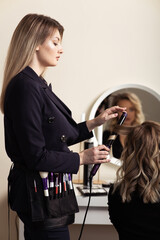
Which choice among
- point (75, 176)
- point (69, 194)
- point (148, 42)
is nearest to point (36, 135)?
point (69, 194)

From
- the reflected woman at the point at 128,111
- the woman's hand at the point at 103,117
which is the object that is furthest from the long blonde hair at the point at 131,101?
the woman's hand at the point at 103,117

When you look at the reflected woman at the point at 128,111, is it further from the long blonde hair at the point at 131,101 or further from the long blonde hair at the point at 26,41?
the long blonde hair at the point at 26,41

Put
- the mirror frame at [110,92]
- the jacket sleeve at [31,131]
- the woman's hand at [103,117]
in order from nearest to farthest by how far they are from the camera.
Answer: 1. the jacket sleeve at [31,131]
2. the woman's hand at [103,117]
3. the mirror frame at [110,92]

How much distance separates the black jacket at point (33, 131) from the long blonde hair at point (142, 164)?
0.81ft

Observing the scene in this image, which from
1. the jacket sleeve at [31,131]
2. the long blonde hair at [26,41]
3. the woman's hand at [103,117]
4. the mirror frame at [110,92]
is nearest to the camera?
the jacket sleeve at [31,131]

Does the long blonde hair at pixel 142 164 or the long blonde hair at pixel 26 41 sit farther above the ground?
the long blonde hair at pixel 26 41

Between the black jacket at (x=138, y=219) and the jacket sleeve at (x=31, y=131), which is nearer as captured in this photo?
the jacket sleeve at (x=31, y=131)

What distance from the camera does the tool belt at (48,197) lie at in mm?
1070

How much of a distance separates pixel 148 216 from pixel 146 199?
0.21 feet

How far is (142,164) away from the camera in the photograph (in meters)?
1.22

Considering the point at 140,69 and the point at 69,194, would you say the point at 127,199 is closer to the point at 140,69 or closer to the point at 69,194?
the point at 69,194

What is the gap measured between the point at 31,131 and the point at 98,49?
4.46ft

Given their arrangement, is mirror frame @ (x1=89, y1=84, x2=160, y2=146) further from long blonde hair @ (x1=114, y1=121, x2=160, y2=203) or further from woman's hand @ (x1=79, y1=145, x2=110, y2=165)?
woman's hand @ (x1=79, y1=145, x2=110, y2=165)

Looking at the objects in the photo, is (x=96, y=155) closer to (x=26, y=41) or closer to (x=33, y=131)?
(x=33, y=131)
